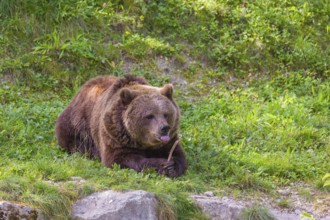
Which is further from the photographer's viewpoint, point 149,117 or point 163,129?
point 149,117

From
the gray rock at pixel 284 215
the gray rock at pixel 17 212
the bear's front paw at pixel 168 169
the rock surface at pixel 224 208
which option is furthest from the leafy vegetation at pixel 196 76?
the gray rock at pixel 17 212

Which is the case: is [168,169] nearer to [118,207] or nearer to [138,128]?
[138,128]

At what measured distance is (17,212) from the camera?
610 centimetres

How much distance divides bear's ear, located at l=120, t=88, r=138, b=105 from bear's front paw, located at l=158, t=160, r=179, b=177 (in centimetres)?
80

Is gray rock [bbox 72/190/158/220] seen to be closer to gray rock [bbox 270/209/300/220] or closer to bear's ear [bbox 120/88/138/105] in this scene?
gray rock [bbox 270/209/300/220]

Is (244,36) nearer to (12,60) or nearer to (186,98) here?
(186,98)

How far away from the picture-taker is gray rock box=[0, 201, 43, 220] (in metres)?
6.04

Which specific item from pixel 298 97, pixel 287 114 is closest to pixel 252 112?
pixel 287 114

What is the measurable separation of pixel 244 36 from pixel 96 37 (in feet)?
7.62

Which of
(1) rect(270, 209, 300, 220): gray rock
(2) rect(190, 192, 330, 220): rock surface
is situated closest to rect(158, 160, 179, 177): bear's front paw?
(2) rect(190, 192, 330, 220): rock surface

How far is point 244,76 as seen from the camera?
1121 cm

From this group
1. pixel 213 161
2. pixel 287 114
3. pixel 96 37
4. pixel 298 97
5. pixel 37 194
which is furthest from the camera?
pixel 96 37

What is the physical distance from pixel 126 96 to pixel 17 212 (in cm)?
196

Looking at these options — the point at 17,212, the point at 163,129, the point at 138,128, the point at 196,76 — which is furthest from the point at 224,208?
the point at 196,76
